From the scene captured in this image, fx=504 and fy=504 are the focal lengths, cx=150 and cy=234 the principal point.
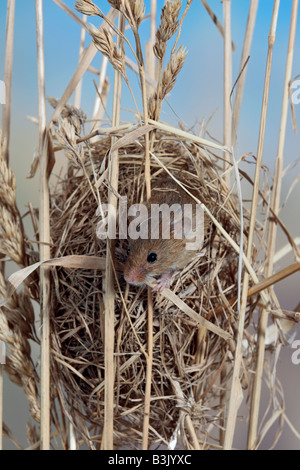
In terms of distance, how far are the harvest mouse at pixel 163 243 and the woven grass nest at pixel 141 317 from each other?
0.03 meters

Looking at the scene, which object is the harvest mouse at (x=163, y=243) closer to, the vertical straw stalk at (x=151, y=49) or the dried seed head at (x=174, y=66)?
the dried seed head at (x=174, y=66)

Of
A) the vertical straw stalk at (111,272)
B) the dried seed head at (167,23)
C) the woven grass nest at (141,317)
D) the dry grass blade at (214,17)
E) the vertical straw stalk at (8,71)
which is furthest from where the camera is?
the dry grass blade at (214,17)

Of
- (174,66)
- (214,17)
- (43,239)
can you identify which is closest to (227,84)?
(214,17)

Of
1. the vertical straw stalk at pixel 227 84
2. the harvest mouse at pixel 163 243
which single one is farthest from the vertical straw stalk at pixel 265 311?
A: the harvest mouse at pixel 163 243

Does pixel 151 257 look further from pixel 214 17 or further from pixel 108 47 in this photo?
pixel 214 17

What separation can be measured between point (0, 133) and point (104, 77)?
0.48 metres

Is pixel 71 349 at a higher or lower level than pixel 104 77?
lower

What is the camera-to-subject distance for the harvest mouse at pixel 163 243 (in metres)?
1.18

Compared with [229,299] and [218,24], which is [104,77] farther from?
[229,299]

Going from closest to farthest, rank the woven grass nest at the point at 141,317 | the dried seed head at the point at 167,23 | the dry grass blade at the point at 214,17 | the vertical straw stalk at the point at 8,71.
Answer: the dried seed head at the point at 167,23
the woven grass nest at the point at 141,317
the vertical straw stalk at the point at 8,71
the dry grass blade at the point at 214,17

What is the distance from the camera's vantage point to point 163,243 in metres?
1.23

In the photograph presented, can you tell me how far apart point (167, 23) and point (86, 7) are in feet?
0.52
